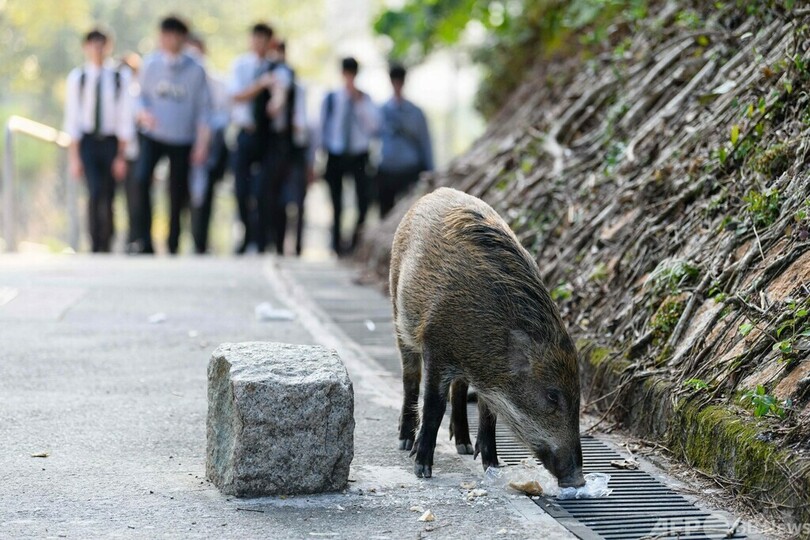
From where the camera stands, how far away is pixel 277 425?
184 inches

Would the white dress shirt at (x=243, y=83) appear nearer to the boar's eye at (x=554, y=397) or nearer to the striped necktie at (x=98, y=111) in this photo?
the striped necktie at (x=98, y=111)

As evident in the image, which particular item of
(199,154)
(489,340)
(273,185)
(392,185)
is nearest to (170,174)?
(199,154)

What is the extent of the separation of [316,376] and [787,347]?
1.93 m

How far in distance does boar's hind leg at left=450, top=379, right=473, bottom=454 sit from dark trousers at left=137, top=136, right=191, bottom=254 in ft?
29.5

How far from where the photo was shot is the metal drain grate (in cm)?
441

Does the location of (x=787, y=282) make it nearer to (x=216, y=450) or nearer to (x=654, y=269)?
(x=654, y=269)

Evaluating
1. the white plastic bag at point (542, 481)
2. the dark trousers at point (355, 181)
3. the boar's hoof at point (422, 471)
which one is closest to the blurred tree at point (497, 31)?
the dark trousers at point (355, 181)

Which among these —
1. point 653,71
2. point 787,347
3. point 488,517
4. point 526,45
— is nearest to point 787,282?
point 787,347

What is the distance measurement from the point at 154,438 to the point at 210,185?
32.0 feet

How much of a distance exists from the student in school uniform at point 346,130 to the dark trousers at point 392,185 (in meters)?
0.32

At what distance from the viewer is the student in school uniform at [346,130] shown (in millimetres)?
14344

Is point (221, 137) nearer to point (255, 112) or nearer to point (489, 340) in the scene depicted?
point (255, 112)

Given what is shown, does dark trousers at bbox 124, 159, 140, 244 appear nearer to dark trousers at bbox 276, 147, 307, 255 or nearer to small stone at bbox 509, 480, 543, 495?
dark trousers at bbox 276, 147, 307, 255

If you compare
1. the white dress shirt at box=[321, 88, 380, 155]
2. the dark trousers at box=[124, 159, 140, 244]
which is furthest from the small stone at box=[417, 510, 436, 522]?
the dark trousers at box=[124, 159, 140, 244]
